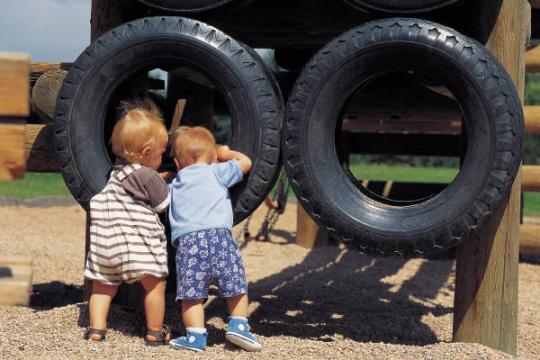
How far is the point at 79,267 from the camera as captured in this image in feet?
20.0

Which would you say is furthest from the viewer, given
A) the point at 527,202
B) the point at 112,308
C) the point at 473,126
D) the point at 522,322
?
the point at 527,202

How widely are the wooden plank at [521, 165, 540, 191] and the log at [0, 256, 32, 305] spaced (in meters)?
3.98

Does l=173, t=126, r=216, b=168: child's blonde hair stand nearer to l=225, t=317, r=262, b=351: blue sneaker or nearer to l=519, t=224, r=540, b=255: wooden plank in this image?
l=225, t=317, r=262, b=351: blue sneaker

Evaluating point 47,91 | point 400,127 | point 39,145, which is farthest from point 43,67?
point 400,127

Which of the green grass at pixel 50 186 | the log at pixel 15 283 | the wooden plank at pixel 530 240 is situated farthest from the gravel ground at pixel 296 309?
the green grass at pixel 50 186

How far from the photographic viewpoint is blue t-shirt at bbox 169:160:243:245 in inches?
132

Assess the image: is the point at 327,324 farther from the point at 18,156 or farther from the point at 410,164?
the point at 410,164

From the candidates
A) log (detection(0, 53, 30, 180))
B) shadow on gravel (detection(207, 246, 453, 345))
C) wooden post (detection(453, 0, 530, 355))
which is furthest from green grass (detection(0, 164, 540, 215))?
log (detection(0, 53, 30, 180))

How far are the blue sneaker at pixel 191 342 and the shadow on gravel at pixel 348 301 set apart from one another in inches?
31.4

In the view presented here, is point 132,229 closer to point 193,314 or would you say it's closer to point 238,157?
point 193,314

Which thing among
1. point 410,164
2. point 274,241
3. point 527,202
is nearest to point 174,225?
point 274,241

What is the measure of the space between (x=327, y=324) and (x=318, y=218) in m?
1.15

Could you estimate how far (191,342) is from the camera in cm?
325

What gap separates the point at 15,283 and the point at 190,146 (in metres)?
1.79
